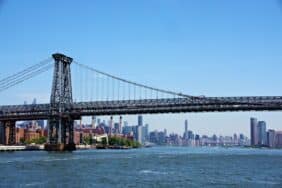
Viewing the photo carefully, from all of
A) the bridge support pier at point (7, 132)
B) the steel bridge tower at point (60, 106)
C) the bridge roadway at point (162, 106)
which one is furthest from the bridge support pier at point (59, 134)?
the bridge support pier at point (7, 132)

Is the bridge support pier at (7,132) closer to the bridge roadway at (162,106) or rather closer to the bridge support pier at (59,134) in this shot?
the bridge roadway at (162,106)

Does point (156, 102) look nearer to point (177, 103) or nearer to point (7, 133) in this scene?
point (177, 103)

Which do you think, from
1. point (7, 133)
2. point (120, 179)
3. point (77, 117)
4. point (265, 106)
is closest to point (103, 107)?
point (77, 117)

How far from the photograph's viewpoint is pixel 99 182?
123 ft

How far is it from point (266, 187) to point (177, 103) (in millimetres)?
66630

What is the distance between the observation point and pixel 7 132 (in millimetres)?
149375

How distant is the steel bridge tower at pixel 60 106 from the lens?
10475 centimetres

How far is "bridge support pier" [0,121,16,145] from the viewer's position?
5304 inches

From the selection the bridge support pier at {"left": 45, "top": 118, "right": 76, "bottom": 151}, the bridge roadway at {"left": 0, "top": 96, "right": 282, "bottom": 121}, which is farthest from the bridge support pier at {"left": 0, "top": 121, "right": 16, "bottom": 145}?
the bridge support pier at {"left": 45, "top": 118, "right": 76, "bottom": 151}

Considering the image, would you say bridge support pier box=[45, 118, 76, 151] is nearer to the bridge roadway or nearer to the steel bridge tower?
the steel bridge tower

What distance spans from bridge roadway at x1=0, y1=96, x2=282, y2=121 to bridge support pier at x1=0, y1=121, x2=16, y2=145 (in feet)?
68.4

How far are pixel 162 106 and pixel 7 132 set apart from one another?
64.0 m

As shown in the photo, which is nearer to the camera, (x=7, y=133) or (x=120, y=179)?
(x=120, y=179)

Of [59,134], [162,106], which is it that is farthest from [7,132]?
[162,106]
